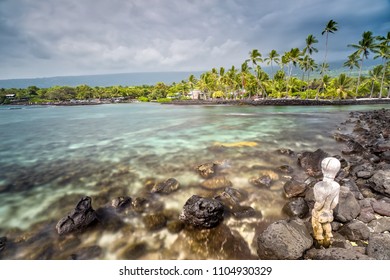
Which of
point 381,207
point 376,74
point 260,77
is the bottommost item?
point 381,207

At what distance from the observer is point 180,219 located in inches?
204

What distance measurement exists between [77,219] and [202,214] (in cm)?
319

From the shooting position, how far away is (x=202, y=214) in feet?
16.0

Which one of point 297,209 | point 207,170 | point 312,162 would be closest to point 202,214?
point 297,209

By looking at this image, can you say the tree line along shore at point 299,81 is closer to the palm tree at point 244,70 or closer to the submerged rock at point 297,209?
the palm tree at point 244,70

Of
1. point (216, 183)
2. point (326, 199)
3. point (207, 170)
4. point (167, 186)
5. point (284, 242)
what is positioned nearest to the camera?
point (326, 199)

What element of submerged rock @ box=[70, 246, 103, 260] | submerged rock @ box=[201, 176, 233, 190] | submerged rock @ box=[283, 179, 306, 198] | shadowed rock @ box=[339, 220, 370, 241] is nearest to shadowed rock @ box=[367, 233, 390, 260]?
shadowed rock @ box=[339, 220, 370, 241]

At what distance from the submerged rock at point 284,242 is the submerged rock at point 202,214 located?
3.84ft

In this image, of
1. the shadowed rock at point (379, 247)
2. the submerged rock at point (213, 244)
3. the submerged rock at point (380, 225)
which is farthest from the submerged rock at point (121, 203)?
the submerged rock at point (380, 225)

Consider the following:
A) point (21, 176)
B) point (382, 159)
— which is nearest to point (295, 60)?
point (382, 159)

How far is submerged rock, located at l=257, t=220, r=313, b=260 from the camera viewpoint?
3.74m

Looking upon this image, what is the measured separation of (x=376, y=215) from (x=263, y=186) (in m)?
2.84

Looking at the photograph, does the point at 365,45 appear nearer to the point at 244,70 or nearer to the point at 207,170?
the point at 244,70
